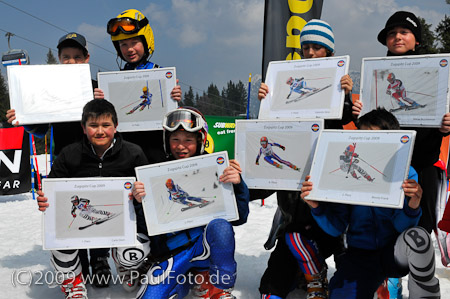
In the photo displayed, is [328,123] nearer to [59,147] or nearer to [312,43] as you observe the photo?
[312,43]

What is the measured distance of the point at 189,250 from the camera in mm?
2883

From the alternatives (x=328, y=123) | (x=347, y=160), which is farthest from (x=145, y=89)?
(x=347, y=160)

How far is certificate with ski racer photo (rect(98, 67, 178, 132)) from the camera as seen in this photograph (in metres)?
3.36

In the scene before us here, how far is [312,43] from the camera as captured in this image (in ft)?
10.5

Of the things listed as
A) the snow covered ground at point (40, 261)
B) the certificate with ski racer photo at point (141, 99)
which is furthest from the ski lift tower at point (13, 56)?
the certificate with ski racer photo at point (141, 99)

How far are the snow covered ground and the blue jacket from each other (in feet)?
2.44

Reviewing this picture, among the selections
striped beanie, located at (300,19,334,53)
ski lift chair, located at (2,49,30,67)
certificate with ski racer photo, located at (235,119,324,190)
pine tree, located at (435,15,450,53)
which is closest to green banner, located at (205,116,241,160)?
ski lift chair, located at (2,49,30,67)

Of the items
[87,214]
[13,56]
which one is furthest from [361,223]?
[13,56]

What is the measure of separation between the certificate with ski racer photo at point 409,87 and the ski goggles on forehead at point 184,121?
1.24m

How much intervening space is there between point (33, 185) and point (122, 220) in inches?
231

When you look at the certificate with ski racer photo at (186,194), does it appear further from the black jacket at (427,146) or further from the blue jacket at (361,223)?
the black jacket at (427,146)

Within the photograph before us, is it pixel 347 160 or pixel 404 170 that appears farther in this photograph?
pixel 347 160

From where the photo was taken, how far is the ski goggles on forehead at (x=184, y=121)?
9.37 ft

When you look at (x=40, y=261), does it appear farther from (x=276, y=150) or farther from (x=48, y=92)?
(x=276, y=150)
